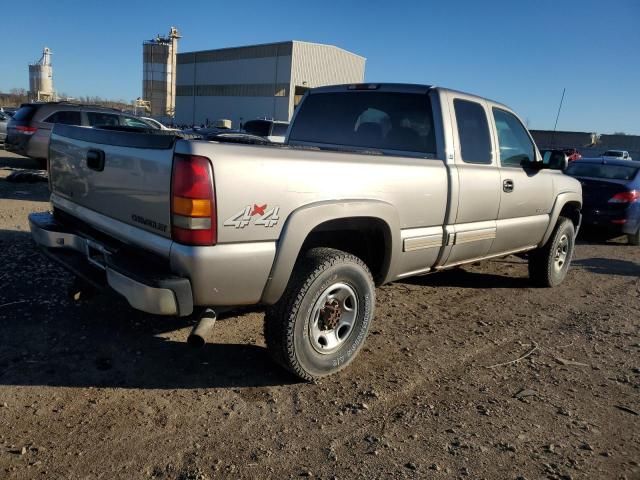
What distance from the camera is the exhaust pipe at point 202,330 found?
2771 mm

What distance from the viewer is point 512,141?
5078 mm

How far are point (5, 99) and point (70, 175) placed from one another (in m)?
115

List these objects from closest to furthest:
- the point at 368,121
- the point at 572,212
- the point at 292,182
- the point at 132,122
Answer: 1. the point at 292,182
2. the point at 368,121
3. the point at 572,212
4. the point at 132,122

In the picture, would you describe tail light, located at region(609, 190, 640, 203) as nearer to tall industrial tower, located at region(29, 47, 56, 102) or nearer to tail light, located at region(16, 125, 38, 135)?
tail light, located at region(16, 125, 38, 135)

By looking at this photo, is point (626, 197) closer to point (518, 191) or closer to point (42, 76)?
point (518, 191)

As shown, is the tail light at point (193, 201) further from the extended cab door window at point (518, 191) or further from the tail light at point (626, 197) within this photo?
the tail light at point (626, 197)

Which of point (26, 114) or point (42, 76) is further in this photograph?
point (42, 76)

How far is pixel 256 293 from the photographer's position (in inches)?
114

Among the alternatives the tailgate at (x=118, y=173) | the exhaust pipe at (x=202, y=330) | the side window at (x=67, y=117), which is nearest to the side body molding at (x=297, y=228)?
the exhaust pipe at (x=202, y=330)

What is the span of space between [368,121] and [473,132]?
92 cm

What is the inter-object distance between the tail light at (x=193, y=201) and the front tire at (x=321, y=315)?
69 centimetres

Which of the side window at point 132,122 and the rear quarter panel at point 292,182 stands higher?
the rear quarter panel at point 292,182

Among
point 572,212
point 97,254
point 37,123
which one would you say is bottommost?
point 97,254

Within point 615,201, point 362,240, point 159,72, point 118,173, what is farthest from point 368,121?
point 159,72
